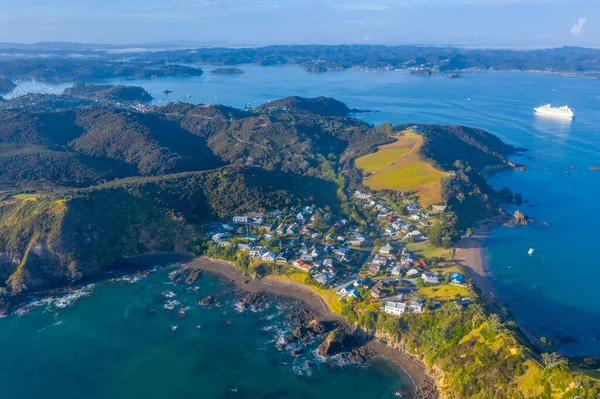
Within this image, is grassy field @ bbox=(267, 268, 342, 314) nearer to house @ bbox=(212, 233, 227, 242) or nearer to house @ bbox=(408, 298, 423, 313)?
house @ bbox=(408, 298, 423, 313)

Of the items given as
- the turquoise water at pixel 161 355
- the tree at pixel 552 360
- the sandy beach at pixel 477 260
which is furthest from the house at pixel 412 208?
the tree at pixel 552 360

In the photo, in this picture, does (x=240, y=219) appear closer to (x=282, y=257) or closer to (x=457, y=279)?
(x=282, y=257)

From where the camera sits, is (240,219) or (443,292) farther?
(240,219)

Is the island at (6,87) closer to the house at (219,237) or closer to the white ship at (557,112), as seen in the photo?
the house at (219,237)

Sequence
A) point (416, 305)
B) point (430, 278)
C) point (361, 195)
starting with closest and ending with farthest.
Result: point (416, 305) < point (430, 278) < point (361, 195)

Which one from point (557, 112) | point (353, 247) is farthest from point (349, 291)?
point (557, 112)

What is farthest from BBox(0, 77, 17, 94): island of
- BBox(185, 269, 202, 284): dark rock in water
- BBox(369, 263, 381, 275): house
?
BBox(369, 263, 381, 275): house

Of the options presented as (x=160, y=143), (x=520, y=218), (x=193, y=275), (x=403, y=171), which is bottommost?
(x=193, y=275)
